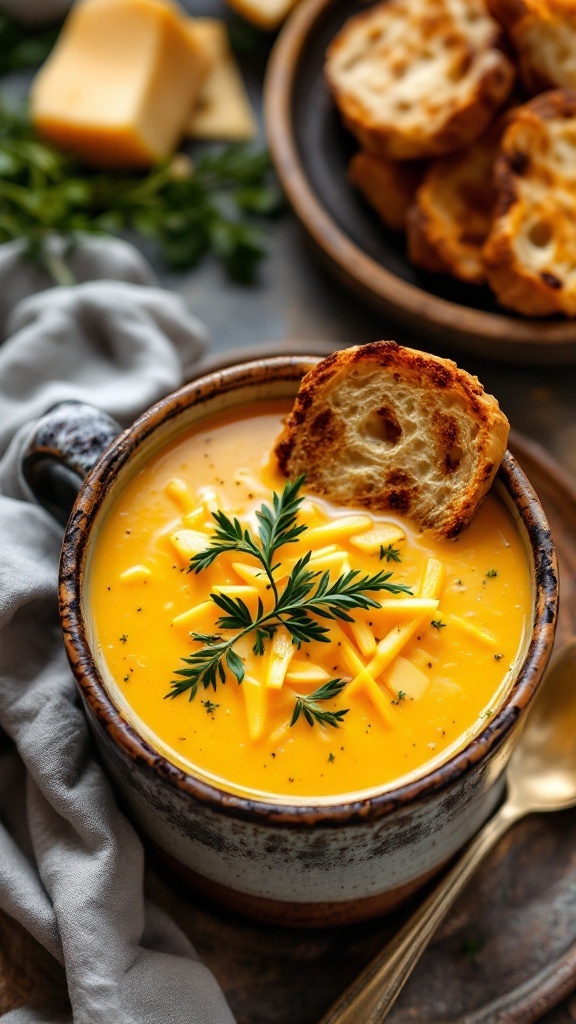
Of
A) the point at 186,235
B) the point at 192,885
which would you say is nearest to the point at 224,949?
the point at 192,885

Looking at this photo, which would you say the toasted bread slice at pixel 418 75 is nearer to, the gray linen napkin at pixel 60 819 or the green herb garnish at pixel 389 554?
the gray linen napkin at pixel 60 819

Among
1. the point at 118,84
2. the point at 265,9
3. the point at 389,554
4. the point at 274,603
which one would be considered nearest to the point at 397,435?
the point at 389,554

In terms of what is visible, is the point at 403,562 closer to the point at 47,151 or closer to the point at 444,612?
the point at 444,612

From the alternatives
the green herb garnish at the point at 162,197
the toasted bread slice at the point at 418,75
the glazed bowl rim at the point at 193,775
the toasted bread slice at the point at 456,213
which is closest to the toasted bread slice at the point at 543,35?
the toasted bread slice at the point at 418,75

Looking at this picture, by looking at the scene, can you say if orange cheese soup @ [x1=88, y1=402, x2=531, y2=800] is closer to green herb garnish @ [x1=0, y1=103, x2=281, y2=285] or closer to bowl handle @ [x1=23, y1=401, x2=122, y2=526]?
bowl handle @ [x1=23, y1=401, x2=122, y2=526]

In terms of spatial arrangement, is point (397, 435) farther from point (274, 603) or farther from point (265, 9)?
point (265, 9)

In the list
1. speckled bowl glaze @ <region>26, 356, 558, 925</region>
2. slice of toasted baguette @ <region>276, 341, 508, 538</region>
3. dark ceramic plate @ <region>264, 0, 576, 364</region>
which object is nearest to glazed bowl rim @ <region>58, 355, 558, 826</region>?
speckled bowl glaze @ <region>26, 356, 558, 925</region>
